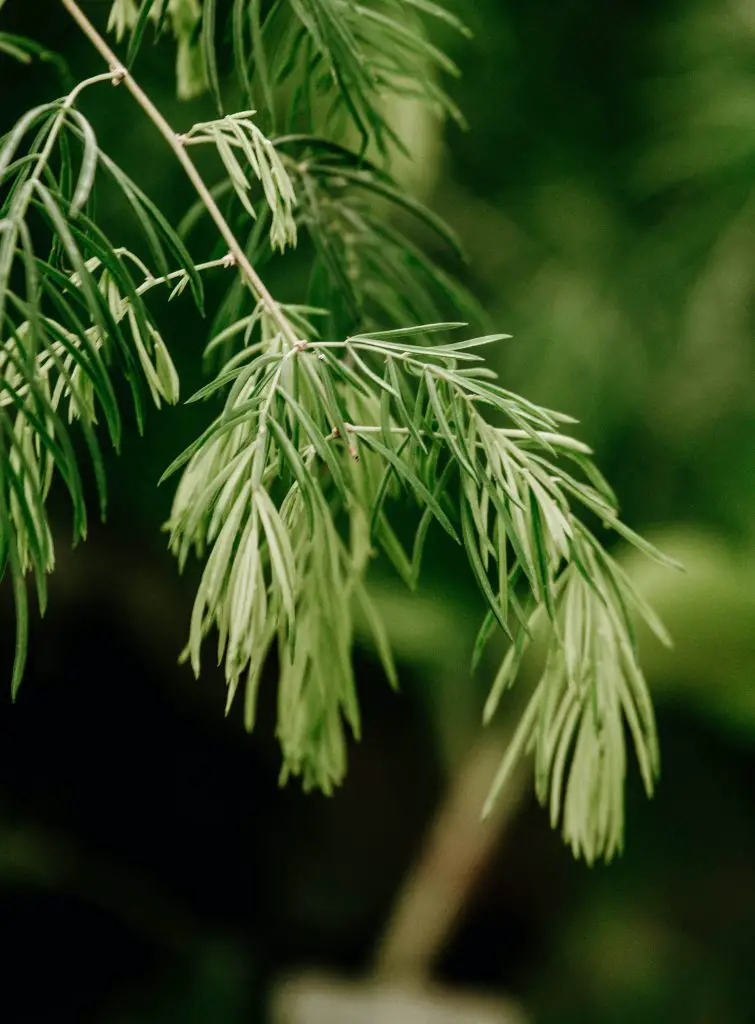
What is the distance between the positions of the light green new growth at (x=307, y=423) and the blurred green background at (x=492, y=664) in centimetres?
52

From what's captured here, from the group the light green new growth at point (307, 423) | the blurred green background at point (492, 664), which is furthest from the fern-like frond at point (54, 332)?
the blurred green background at point (492, 664)

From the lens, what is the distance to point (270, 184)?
41cm

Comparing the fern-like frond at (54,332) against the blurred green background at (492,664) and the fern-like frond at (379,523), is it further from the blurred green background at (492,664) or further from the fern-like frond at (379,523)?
the blurred green background at (492,664)

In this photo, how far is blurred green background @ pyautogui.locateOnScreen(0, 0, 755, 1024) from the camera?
4.00ft

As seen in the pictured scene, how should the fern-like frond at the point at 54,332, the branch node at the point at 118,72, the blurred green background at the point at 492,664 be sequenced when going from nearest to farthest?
the fern-like frond at the point at 54,332 < the branch node at the point at 118,72 < the blurred green background at the point at 492,664

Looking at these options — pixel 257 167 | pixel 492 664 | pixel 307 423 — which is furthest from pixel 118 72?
pixel 492 664

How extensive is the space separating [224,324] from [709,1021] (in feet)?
4.56

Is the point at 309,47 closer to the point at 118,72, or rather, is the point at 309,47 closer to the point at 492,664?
the point at 118,72

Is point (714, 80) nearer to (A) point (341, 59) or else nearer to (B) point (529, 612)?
(A) point (341, 59)

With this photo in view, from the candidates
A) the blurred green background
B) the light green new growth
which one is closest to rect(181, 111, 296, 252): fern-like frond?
the light green new growth

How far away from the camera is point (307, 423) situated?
362 millimetres

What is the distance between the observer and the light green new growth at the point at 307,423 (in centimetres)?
36

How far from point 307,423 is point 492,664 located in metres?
1.19

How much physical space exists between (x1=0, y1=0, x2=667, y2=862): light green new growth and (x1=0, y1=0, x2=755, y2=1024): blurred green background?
20.5 inches
